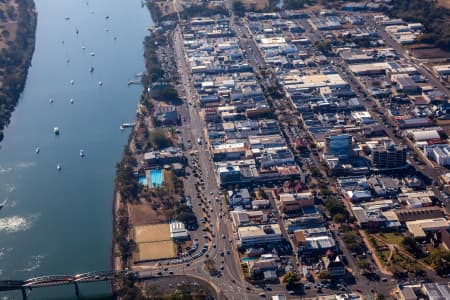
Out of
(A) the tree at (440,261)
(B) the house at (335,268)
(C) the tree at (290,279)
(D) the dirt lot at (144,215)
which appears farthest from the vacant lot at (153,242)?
(A) the tree at (440,261)

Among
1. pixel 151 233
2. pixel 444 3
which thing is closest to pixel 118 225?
pixel 151 233

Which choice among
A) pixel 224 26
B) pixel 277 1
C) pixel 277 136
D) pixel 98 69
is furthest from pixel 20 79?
pixel 277 1

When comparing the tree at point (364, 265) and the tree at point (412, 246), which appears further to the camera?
the tree at point (412, 246)

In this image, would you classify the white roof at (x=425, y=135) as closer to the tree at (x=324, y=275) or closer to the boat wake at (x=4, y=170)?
the tree at (x=324, y=275)

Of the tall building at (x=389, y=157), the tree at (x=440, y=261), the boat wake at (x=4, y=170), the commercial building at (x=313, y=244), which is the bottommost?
the tree at (x=440, y=261)

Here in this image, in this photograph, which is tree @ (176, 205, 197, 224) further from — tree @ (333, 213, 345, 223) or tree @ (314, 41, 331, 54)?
tree @ (314, 41, 331, 54)

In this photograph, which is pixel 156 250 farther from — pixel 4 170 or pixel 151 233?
pixel 4 170

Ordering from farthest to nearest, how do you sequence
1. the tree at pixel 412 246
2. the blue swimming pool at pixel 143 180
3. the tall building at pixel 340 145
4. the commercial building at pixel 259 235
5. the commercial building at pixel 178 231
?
the tall building at pixel 340 145, the blue swimming pool at pixel 143 180, the commercial building at pixel 178 231, the commercial building at pixel 259 235, the tree at pixel 412 246

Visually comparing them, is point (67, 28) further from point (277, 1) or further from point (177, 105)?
point (177, 105)
